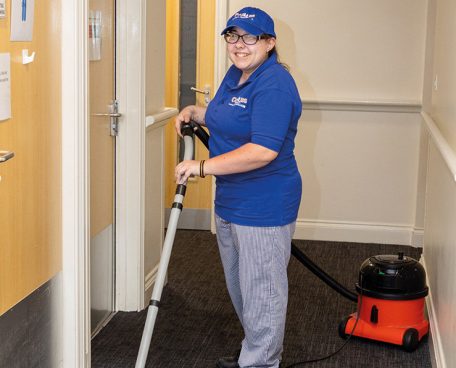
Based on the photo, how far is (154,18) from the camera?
14.6ft

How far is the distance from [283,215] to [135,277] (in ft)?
4.24

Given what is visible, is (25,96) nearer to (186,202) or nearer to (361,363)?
(361,363)

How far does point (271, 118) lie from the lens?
3074 millimetres

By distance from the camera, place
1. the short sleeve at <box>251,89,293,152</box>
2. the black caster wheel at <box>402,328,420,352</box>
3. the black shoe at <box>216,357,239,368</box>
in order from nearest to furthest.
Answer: the short sleeve at <box>251,89,293,152</box> < the black shoe at <box>216,357,239,368</box> < the black caster wheel at <box>402,328,420,352</box>

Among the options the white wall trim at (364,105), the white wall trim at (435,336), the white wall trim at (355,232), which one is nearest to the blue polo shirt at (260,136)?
the white wall trim at (435,336)

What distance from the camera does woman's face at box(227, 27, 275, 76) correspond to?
319 centimetres

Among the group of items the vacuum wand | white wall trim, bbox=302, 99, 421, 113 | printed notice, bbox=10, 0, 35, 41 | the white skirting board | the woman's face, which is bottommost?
the white skirting board

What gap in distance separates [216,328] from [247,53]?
158cm

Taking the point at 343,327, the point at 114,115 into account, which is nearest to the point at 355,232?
the point at 343,327

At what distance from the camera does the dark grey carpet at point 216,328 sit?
3.82 m

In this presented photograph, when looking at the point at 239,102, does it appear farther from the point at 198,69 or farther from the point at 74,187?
the point at 198,69

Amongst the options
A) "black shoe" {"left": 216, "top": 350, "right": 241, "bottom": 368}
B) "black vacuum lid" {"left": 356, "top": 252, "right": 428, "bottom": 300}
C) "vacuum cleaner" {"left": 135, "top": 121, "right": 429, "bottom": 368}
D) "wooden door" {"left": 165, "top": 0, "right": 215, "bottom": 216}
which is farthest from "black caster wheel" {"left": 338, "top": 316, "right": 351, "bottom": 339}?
"wooden door" {"left": 165, "top": 0, "right": 215, "bottom": 216}

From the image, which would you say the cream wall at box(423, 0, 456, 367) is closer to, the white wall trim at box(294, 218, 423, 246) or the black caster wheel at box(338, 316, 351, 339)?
the black caster wheel at box(338, 316, 351, 339)

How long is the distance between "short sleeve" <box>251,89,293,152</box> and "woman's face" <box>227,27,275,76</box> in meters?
0.16
